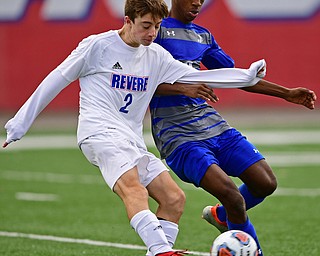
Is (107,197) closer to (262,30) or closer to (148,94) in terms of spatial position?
(148,94)

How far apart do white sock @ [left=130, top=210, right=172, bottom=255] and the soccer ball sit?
1.24 feet

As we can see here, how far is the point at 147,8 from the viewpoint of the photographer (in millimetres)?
7020

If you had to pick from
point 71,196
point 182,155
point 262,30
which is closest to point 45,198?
point 71,196

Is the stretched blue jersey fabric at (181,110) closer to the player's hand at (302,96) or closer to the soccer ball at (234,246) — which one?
the player's hand at (302,96)

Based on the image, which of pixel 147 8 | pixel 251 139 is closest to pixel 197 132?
Result: pixel 147 8

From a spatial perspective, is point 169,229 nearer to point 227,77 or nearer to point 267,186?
point 267,186

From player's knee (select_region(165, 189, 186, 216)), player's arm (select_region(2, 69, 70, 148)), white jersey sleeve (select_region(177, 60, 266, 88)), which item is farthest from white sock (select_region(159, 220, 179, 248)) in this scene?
player's arm (select_region(2, 69, 70, 148))

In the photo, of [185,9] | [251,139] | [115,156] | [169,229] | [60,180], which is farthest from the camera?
[251,139]

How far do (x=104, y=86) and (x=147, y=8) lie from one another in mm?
715

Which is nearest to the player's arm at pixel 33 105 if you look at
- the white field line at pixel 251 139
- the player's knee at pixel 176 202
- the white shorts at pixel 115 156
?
the white shorts at pixel 115 156

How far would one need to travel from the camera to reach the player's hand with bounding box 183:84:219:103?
728 cm

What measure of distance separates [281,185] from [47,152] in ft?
20.2

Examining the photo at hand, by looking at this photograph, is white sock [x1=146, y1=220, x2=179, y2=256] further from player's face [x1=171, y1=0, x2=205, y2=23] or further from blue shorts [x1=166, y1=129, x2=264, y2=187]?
player's face [x1=171, y1=0, x2=205, y2=23]

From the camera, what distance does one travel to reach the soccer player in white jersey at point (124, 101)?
22.9ft
